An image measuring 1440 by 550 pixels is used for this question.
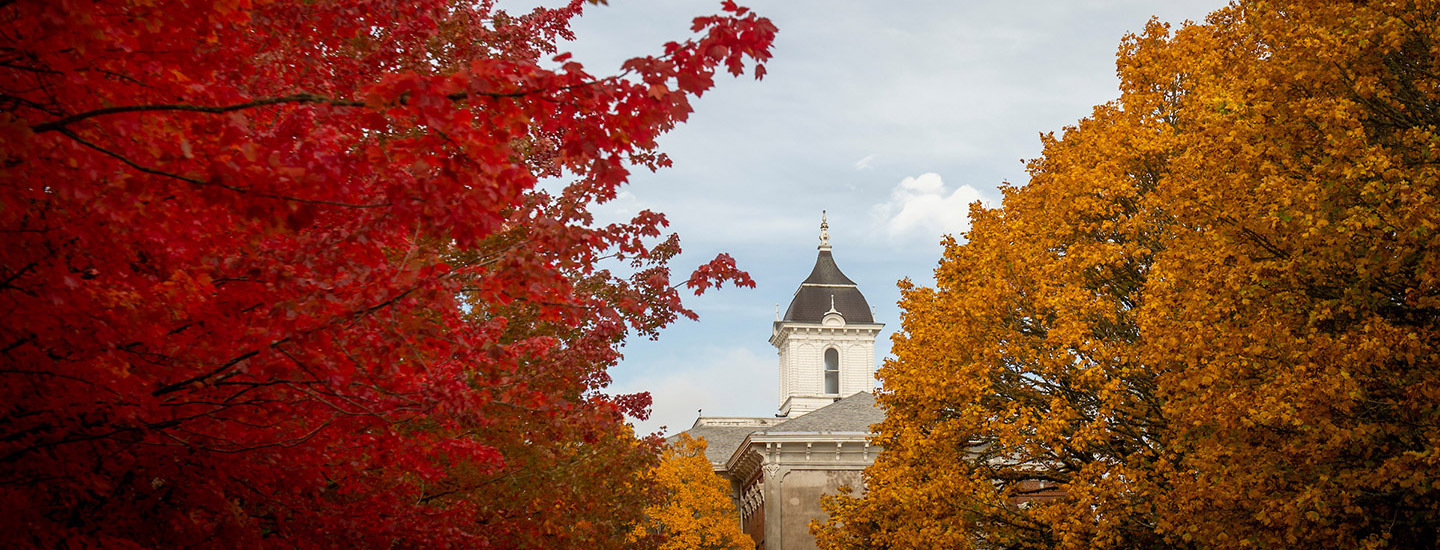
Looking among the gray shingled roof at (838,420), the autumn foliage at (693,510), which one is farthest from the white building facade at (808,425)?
the autumn foliage at (693,510)

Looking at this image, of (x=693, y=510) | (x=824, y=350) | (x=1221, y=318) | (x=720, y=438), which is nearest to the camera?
(x=1221, y=318)

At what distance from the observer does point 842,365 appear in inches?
3346

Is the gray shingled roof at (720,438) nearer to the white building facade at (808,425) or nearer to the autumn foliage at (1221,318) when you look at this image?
the white building facade at (808,425)

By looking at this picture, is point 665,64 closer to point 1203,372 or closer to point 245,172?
point 245,172

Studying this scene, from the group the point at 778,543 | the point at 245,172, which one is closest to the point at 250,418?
the point at 245,172

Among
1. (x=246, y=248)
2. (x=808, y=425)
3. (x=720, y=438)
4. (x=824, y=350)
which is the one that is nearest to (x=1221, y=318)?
(x=246, y=248)

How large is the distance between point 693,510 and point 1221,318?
42177 millimetres

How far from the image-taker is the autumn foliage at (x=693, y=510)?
51.4 m

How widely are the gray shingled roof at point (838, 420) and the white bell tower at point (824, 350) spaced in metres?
27.8

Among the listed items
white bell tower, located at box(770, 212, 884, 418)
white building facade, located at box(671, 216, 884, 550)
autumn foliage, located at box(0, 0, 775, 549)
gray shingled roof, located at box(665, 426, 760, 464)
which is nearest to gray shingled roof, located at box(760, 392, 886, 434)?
white building facade, located at box(671, 216, 884, 550)

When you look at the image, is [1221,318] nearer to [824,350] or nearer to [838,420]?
[838,420]

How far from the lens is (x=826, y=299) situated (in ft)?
285

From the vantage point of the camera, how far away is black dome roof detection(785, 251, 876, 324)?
85.5m

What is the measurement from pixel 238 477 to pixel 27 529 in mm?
1297
